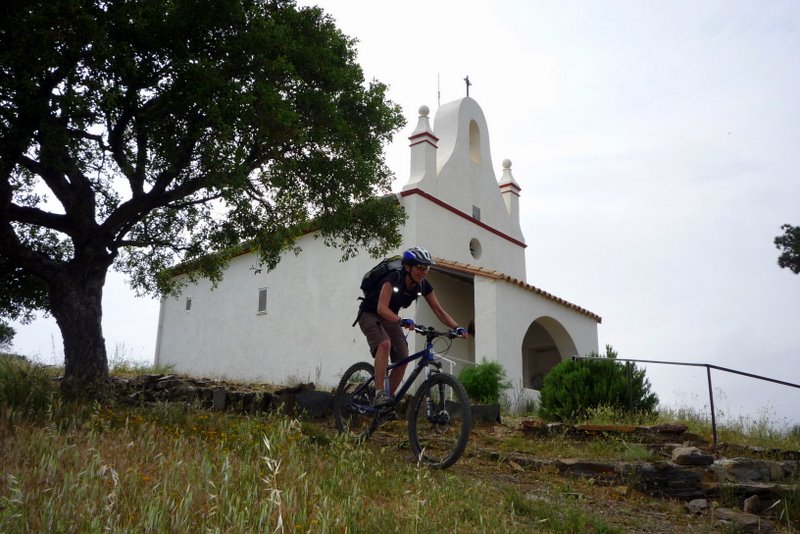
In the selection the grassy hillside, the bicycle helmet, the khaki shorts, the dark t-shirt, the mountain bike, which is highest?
the bicycle helmet

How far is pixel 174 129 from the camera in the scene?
10.1m

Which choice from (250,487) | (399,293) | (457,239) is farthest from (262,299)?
(250,487)

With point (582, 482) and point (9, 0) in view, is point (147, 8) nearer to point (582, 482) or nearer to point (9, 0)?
point (9, 0)

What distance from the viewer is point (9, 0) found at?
9016 mm

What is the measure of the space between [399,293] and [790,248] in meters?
15.7

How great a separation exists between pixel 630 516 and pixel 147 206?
29.4 feet

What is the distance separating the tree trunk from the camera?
10.1 m

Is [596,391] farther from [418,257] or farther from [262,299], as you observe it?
[262,299]

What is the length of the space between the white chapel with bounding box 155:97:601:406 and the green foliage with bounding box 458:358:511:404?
952 millimetres

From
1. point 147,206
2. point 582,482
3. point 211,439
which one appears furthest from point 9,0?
point 582,482

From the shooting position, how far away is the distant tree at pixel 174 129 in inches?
365

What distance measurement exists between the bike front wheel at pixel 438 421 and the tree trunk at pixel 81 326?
17.9 feet

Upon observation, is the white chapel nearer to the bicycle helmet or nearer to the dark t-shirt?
the dark t-shirt

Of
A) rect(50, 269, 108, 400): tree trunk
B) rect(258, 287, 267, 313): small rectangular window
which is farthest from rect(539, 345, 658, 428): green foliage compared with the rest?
rect(258, 287, 267, 313): small rectangular window
